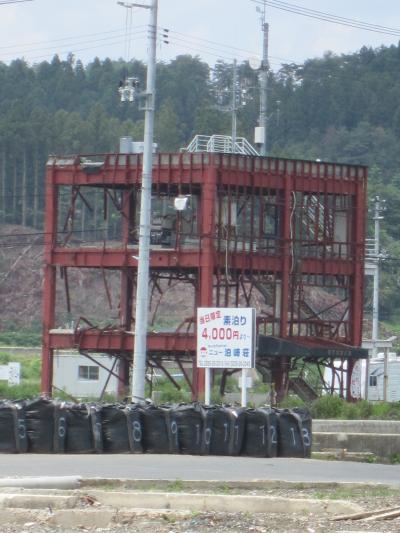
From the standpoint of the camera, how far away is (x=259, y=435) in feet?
94.2

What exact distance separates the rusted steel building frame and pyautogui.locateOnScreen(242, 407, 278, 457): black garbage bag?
2334cm

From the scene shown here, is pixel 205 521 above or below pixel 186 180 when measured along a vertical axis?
below

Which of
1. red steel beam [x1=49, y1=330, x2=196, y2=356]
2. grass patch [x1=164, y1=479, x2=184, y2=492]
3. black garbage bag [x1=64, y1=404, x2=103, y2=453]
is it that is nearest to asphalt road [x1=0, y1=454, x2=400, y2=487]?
black garbage bag [x1=64, y1=404, x2=103, y2=453]

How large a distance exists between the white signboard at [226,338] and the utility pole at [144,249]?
2.29 metres

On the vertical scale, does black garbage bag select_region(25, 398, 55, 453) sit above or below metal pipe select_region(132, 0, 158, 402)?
below

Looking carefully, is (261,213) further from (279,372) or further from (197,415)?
(197,415)

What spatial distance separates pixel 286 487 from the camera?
22.3m

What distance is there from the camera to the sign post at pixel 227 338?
3409 centimetres

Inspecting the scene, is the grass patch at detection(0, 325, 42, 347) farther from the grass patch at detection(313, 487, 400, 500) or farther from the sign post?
the grass patch at detection(313, 487, 400, 500)

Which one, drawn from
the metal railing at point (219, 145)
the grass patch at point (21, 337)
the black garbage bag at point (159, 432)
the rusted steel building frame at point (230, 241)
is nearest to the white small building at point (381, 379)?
the rusted steel building frame at point (230, 241)

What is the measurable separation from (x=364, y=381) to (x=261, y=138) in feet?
36.8

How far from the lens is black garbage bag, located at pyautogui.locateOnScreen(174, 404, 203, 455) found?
28078 millimetres

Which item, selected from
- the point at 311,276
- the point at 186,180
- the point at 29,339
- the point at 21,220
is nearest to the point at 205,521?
the point at 186,180

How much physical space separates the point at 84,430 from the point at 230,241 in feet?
89.5
